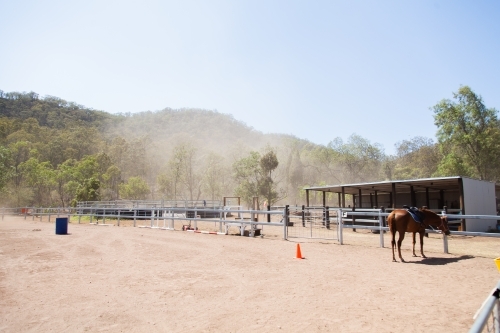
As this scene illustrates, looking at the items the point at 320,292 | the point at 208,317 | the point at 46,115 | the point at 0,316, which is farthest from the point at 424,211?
the point at 46,115

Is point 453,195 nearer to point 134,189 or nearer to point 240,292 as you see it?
point 240,292

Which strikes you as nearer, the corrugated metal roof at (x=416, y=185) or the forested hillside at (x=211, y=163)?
the corrugated metal roof at (x=416, y=185)

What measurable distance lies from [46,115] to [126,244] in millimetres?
156356

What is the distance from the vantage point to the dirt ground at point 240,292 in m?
4.24

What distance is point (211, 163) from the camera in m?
67.5

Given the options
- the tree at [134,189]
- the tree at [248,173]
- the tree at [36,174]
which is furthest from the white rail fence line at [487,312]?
the tree at [36,174]

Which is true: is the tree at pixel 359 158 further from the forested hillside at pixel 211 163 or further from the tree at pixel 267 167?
the tree at pixel 267 167

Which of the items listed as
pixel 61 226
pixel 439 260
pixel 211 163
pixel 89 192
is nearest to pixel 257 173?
pixel 211 163

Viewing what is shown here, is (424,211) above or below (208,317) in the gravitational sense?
above

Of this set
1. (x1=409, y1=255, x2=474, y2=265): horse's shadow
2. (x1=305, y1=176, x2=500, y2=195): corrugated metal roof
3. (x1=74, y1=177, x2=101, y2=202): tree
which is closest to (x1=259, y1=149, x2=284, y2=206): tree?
(x1=74, y1=177, x2=101, y2=202): tree

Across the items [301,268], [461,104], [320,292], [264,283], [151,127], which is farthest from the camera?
[151,127]

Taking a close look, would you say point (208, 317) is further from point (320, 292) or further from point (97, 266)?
point (97, 266)

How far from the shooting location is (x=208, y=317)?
177 inches

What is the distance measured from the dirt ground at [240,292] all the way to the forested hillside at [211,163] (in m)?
30.8
